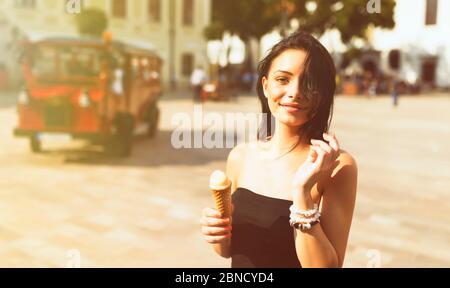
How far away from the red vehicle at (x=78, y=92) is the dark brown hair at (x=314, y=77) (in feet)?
26.0

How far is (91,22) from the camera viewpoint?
2348cm

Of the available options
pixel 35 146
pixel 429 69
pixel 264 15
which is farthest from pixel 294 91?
pixel 429 69

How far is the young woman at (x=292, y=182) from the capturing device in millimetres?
1612

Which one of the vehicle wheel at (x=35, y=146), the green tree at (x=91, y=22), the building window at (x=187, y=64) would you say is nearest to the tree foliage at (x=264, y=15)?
the building window at (x=187, y=64)

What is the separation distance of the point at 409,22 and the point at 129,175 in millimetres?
38876

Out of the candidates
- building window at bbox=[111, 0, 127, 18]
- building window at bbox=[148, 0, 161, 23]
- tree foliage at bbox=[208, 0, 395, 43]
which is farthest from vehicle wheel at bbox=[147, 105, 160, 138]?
building window at bbox=[148, 0, 161, 23]

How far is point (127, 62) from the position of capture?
1037 centimetres

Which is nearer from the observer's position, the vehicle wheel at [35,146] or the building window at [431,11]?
the building window at [431,11]

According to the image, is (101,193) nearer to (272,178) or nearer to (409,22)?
(272,178)

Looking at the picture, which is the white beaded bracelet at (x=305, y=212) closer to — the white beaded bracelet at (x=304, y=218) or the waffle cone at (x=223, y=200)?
the white beaded bracelet at (x=304, y=218)

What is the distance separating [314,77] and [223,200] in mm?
458

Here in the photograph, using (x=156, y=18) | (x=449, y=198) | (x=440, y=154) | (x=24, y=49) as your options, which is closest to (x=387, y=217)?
(x=449, y=198)

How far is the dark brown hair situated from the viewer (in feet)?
5.51

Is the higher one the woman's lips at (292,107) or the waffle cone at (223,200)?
the woman's lips at (292,107)
